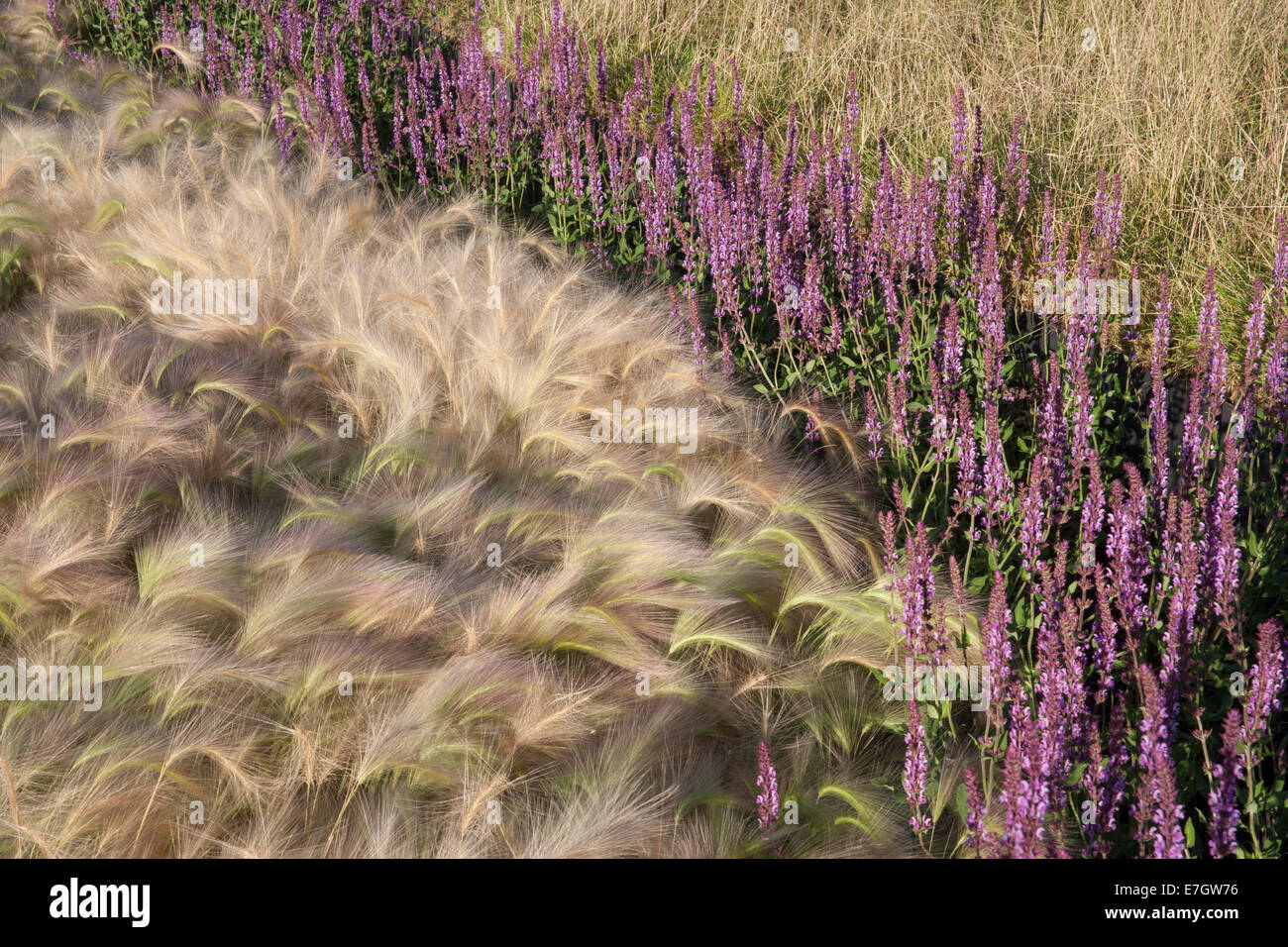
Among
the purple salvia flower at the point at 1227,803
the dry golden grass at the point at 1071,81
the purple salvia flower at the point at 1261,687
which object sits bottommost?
the purple salvia flower at the point at 1227,803

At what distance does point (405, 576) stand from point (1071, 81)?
4116 millimetres

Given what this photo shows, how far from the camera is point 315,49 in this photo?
5305 millimetres

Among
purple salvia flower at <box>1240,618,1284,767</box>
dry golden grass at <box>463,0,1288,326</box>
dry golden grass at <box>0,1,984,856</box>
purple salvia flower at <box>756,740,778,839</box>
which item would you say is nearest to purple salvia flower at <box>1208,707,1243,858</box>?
purple salvia flower at <box>1240,618,1284,767</box>

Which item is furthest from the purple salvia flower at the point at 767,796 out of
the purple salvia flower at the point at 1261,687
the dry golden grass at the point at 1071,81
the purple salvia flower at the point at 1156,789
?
the dry golden grass at the point at 1071,81

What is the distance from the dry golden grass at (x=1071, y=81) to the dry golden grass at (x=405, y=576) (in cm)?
216

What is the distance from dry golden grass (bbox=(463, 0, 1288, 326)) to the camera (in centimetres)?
420

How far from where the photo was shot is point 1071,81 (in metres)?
4.79

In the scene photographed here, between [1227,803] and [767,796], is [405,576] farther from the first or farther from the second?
[1227,803]

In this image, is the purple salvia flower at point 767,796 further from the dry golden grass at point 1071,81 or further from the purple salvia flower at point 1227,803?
the dry golden grass at point 1071,81

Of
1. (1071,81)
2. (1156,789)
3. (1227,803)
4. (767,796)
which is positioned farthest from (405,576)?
(1071,81)

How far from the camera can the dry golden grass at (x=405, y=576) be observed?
187 cm

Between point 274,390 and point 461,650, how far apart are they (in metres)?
1.24

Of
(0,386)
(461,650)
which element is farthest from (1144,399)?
(0,386)

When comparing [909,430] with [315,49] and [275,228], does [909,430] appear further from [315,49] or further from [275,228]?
[315,49]
